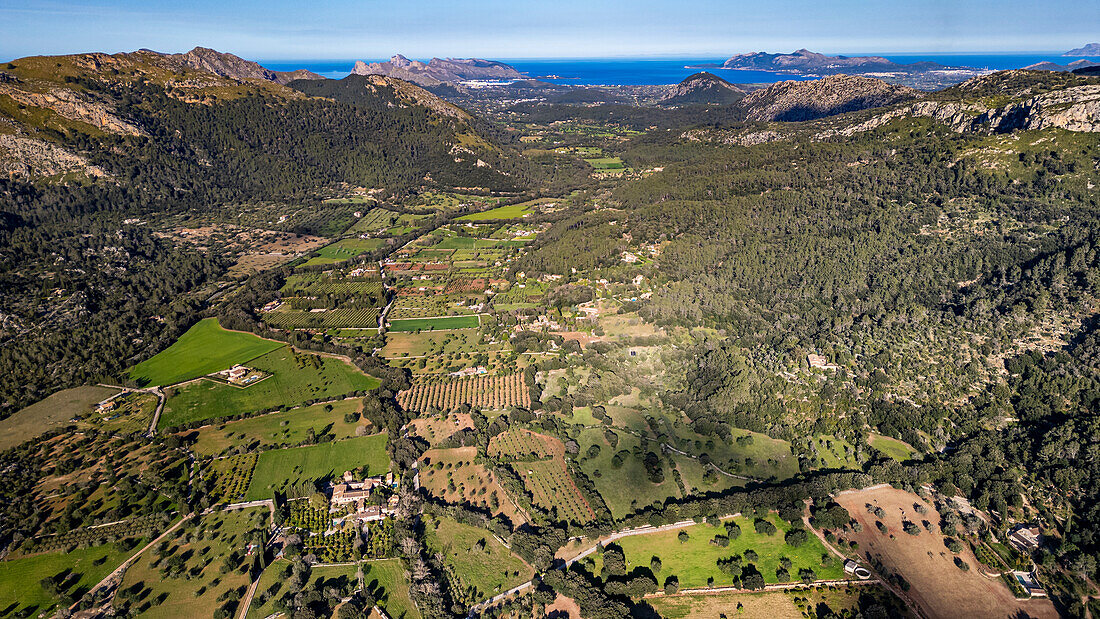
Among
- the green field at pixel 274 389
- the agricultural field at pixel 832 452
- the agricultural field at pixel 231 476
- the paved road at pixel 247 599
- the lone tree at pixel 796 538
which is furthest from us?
the green field at pixel 274 389

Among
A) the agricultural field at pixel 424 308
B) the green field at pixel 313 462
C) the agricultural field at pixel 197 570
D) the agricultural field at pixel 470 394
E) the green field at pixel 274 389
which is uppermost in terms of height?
the agricultural field at pixel 424 308

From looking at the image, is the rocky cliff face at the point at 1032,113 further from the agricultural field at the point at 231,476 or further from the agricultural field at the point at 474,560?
the agricultural field at the point at 231,476

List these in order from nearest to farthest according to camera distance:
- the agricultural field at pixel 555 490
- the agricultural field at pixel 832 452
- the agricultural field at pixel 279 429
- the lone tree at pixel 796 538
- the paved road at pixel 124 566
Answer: the paved road at pixel 124 566 → the lone tree at pixel 796 538 → the agricultural field at pixel 555 490 → the agricultural field at pixel 832 452 → the agricultural field at pixel 279 429

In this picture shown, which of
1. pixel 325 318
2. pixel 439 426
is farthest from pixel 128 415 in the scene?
pixel 439 426

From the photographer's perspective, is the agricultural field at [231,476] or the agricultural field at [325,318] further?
the agricultural field at [325,318]

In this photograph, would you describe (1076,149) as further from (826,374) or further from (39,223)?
(39,223)

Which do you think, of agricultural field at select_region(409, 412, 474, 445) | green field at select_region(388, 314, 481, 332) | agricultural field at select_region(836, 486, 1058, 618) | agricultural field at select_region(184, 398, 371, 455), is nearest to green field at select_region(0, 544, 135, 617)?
agricultural field at select_region(184, 398, 371, 455)

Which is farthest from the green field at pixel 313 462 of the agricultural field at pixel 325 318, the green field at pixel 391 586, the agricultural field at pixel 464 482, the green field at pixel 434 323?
the agricultural field at pixel 325 318

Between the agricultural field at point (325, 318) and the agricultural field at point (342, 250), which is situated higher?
the agricultural field at point (342, 250)
